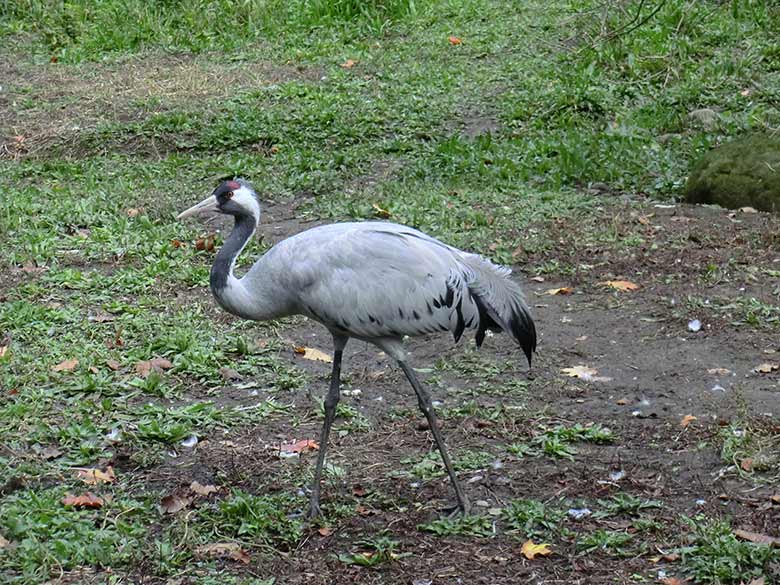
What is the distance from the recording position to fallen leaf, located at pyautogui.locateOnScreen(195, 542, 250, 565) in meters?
4.63

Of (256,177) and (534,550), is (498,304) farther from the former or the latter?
(256,177)

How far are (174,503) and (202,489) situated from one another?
0.17 meters

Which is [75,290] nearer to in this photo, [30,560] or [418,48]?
[30,560]

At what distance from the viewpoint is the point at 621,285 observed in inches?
293

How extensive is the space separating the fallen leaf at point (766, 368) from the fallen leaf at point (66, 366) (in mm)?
3617

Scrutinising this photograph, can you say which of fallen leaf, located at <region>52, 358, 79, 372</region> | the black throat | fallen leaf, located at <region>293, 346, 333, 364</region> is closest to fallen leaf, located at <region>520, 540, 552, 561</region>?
Answer: the black throat

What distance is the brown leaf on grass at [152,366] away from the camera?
20.7 feet

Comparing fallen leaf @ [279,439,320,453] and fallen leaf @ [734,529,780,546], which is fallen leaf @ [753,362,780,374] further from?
fallen leaf @ [279,439,320,453]

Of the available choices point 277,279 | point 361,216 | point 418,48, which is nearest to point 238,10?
point 418,48

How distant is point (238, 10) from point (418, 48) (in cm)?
245

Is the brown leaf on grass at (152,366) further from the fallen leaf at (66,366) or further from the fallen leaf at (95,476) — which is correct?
the fallen leaf at (95,476)

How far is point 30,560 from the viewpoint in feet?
14.7

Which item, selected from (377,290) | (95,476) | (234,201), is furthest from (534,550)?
(234,201)

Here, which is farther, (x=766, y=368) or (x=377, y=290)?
(x=766, y=368)
